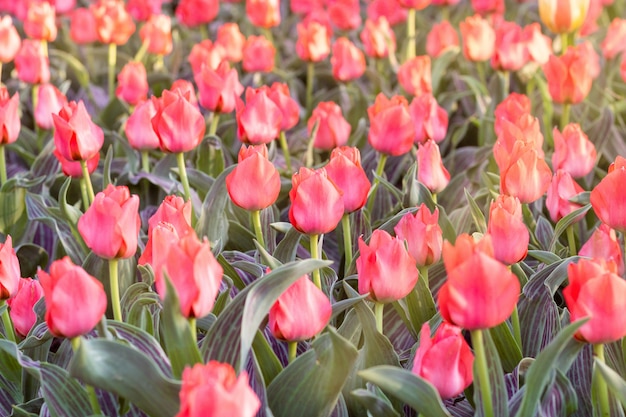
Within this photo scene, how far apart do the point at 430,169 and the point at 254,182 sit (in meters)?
0.41

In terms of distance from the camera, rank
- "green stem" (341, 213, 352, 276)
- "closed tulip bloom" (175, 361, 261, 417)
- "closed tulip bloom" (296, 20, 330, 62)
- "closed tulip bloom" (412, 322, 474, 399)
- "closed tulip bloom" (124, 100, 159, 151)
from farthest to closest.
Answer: "closed tulip bloom" (296, 20, 330, 62) < "closed tulip bloom" (124, 100, 159, 151) < "green stem" (341, 213, 352, 276) < "closed tulip bloom" (412, 322, 474, 399) < "closed tulip bloom" (175, 361, 261, 417)

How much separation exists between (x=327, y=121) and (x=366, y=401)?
0.98 meters

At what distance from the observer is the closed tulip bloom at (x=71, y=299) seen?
1.06 m

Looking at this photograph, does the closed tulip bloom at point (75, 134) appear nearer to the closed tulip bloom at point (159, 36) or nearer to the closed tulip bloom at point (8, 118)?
the closed tulip bloom at point (8, 118)

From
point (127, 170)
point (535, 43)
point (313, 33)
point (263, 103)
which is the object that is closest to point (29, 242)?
point (127, 170)

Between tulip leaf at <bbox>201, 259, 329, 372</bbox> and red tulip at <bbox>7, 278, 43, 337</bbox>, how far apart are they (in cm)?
39

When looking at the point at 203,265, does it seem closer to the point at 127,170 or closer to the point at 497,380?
the point at 497,380

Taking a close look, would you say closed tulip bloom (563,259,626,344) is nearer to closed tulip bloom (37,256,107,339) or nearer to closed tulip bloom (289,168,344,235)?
closed tulip bloom (289,168,344,235)

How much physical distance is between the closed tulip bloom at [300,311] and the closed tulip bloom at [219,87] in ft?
2.96

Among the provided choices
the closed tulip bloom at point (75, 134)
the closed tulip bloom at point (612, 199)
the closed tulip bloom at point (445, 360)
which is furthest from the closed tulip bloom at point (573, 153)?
the closed tulip bloom at point (75, 134)

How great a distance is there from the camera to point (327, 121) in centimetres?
205

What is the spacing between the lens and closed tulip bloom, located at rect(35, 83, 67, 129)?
2.17 m

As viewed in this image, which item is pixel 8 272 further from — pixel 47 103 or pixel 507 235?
pixel 47 103

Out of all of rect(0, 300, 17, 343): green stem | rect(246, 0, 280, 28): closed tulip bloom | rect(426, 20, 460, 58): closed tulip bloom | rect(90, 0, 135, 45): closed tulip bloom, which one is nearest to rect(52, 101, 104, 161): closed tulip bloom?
rect(0, 300, 17, 343): green stem
